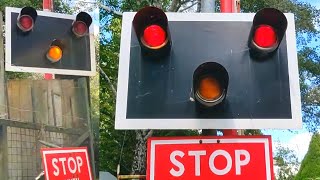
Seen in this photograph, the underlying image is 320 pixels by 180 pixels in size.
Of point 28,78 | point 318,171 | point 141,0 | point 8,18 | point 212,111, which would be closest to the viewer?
point 212,111

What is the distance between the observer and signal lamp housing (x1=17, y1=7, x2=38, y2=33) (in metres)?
4.94

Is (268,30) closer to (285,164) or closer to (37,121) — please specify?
(37,121)

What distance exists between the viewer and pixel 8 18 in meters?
5.01

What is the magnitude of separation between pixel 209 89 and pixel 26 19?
314 cm

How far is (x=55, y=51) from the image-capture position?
191 inches

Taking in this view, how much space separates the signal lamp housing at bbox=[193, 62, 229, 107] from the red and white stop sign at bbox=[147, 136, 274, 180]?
20 centimetres

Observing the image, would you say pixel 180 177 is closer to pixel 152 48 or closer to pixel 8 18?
pixel 152 48

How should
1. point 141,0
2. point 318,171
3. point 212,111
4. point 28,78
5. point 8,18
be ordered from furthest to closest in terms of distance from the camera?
point 141,0 → point 318,171 → point 28,78 → point 8,18 → point 212,111

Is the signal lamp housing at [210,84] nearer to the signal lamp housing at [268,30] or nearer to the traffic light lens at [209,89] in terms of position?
the traffic light lens at [209,89]

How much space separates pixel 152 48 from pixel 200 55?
0.22 meters

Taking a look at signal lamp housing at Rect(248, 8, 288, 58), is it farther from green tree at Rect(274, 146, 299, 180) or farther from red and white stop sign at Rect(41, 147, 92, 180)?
green tree at Rect(274, 146, 299, 180)

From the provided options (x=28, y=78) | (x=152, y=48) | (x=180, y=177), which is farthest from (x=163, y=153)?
(x=28, y=78)

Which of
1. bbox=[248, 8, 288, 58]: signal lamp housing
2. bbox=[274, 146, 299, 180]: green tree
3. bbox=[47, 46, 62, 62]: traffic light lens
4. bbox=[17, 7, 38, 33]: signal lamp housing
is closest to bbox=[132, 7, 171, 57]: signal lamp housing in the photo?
bbox=[248, 8, 288, 58]: signal lamp housing

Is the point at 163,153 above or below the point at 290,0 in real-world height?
below
